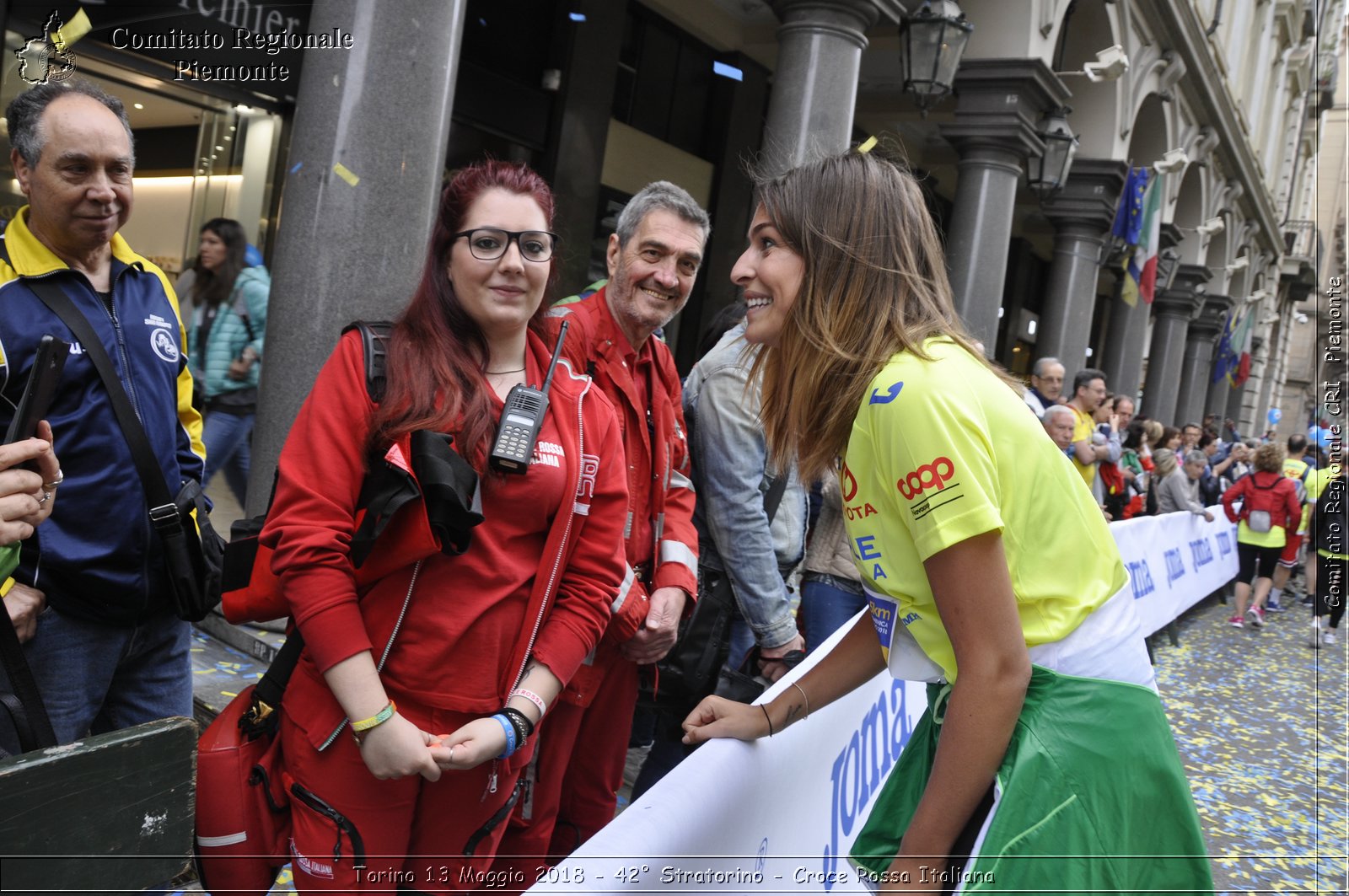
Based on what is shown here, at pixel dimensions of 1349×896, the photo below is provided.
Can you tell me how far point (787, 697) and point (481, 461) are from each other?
831 mm

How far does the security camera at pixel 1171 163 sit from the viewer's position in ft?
55.3

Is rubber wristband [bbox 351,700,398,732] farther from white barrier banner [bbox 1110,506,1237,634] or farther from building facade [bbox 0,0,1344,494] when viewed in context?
white barrier banner [bbox 1110,506,1237,634]

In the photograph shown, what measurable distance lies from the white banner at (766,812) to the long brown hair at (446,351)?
0.80m

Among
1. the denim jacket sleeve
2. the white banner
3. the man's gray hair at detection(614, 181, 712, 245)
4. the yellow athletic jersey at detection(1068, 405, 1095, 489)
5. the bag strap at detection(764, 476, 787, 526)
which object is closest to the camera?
the white banner

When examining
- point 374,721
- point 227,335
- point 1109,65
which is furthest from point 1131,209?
point 374,721

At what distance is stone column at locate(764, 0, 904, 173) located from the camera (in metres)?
7.59

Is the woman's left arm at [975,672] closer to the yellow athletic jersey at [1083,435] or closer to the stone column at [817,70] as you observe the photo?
the stone column at [817,70]

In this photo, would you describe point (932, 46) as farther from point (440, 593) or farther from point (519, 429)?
point (440, 593)

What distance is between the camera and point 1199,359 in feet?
96.5

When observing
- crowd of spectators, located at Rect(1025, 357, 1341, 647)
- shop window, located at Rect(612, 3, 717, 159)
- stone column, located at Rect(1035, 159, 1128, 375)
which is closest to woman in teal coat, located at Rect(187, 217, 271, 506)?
shop window, located at Rect(612, 3, 717, 159)

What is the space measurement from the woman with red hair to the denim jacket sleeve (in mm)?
1109

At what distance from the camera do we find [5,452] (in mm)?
1582

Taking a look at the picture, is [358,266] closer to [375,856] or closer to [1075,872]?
[375,856]

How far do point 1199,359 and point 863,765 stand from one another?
30.4m
